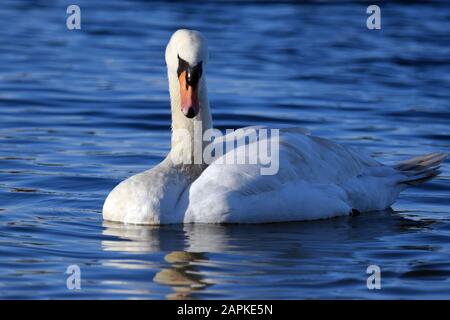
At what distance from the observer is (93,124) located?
53.8ft

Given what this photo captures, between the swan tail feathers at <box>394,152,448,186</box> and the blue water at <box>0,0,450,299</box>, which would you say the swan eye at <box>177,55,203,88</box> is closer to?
the blue water at <box>0,0,450,299</box>

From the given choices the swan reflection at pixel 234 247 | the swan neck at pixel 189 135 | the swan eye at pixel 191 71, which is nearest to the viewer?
the swan reflection at pixel 234 247

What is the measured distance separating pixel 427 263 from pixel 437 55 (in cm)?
1284

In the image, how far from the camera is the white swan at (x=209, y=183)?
1062cm

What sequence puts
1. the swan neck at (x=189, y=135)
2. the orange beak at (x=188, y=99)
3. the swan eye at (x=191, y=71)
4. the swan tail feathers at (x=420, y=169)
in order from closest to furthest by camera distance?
the orange beak at (x=188, y=99) < the swan eye at (x=191, y=71) < the swan neck at (x=189, y=135) < the swan tail feathers at (x=420, y=169)

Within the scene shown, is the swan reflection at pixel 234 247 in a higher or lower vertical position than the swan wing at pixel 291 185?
lower

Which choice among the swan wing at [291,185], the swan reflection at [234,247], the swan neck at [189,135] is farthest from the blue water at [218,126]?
the swan neck at [189,135]

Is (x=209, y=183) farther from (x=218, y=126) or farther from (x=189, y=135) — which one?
(x=218, y=126)

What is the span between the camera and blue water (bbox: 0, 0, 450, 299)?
9.23 m

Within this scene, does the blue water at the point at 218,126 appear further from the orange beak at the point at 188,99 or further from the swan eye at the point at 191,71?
the swan eye at the point at 191,71

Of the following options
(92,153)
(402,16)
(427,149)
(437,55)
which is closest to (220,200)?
(92,153)

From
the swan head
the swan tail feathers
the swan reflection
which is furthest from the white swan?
the swan tail feathers
